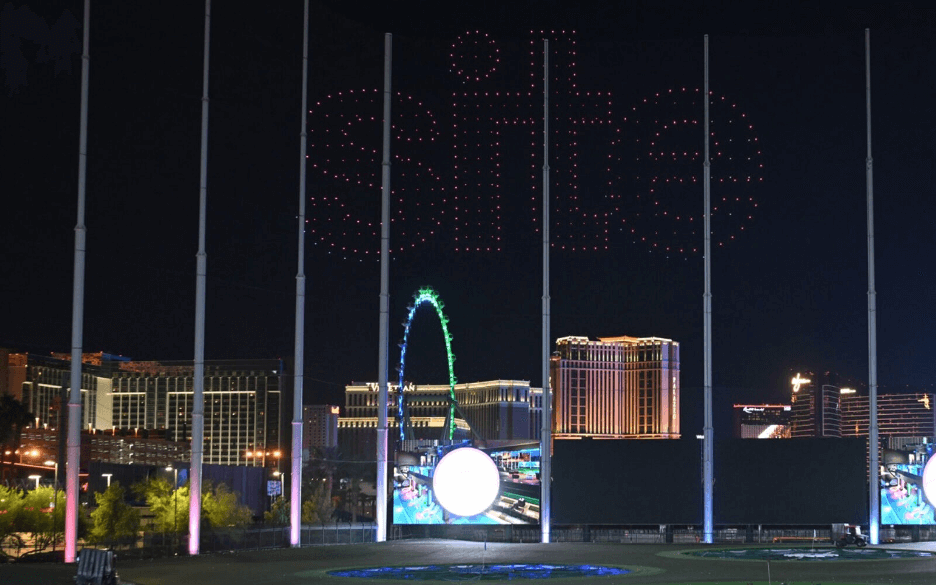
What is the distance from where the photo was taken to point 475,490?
3681 cm

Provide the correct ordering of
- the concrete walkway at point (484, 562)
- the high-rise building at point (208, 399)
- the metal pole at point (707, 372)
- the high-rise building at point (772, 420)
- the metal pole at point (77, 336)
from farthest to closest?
the high-rise building at point (208, 399) < the high-rise building at point (772, 420) < the metal pole at point (707, 372) < the metal pole at point (77, 336) < the concrete walkway at point (484, 562)

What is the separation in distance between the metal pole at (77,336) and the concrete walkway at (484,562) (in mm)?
1212

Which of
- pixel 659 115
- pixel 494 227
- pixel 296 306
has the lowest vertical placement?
pixel 296 306

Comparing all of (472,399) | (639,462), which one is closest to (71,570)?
(639,462)

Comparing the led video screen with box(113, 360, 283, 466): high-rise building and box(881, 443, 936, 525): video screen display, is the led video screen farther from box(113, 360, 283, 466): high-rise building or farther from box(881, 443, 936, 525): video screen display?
box(113, 360, 283, 466): high-rise building

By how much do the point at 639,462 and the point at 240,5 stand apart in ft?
56.5

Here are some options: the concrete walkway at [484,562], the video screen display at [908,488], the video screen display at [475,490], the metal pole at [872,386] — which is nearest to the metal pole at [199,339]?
the concrete walkway at [484,562]

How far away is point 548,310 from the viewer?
36.2 metres

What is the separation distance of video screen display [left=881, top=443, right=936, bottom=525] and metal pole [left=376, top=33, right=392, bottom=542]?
14.6m

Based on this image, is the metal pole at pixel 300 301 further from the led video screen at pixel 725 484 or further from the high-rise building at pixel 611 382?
the high-rise building at pixel 611 382

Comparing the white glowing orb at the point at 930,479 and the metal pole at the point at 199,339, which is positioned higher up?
the metal pole at the point at 199,339

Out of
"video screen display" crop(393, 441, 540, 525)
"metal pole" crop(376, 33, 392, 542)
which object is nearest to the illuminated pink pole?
"metal pole" crop(376, 33, 392, 542)

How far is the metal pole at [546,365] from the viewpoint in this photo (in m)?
35.6

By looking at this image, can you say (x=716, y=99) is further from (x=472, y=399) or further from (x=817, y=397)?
(x=817, y=397)
